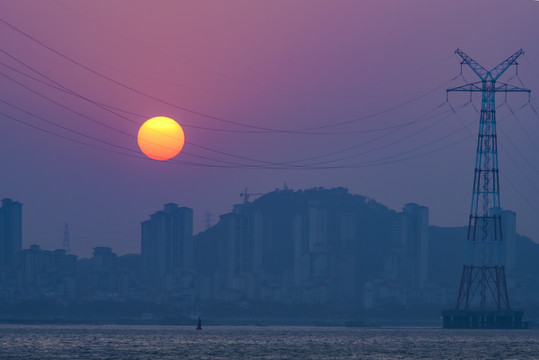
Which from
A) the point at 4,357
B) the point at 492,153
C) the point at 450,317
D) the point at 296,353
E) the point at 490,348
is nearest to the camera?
the point at 4,357

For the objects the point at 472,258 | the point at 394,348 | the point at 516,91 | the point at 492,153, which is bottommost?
the point at 394,348

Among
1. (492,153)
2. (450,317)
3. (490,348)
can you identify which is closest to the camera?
(490,348)

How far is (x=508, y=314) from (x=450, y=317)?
43.3 feet

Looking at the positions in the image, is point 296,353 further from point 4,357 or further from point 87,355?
point 4,357

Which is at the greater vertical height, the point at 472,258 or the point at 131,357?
the point at 472,258

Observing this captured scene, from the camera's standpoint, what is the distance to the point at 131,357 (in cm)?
8369

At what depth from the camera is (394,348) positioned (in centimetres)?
10819

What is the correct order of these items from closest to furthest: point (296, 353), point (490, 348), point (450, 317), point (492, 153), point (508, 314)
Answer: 1. point (296, 353)
2. point (490, 348)
3. point (492, 153)
4. point (508, 314)
5. point (450, 317)

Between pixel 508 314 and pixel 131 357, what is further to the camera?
pixel 508 314

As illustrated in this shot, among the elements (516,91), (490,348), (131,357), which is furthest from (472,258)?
(131,357)

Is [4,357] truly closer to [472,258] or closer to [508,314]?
[472,258]

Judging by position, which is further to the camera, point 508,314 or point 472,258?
point 508,314

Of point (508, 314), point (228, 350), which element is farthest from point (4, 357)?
point (508, 314)

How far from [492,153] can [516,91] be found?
981 centimetres
